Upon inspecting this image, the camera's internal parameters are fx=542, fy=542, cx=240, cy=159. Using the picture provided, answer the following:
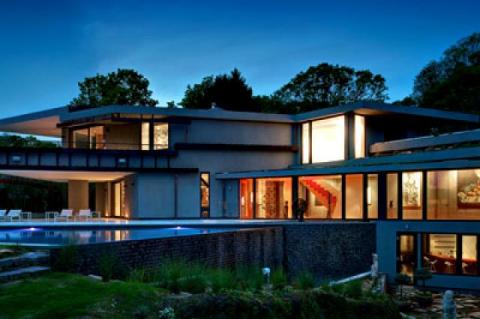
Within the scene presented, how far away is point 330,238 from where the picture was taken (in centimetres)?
2003

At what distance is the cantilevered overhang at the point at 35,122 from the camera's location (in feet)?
92.9

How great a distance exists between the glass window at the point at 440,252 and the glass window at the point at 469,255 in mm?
285

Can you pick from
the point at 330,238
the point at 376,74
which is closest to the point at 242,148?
the point at 330,238

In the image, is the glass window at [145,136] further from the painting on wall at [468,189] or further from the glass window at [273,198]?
the painting on wall at [468,189]

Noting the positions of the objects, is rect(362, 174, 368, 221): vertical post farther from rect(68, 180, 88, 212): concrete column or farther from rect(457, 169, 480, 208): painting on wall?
rect(68, 180, 88, 212): concrete column

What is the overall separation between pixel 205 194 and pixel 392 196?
10210 mm

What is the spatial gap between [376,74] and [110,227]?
144 ft

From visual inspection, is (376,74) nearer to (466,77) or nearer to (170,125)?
(466,77)

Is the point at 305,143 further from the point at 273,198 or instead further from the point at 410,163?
the point at 410,163

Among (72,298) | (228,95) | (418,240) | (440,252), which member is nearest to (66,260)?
(72,298)

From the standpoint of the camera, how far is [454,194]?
18.9m

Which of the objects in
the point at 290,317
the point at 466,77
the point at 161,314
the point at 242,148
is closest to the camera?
the point at 161,314

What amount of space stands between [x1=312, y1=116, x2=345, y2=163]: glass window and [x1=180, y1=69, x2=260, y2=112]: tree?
22.1 m

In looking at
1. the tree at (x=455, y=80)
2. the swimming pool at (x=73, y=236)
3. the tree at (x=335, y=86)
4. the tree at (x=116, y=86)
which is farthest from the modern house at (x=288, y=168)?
the tree at (x=335, y=86)
